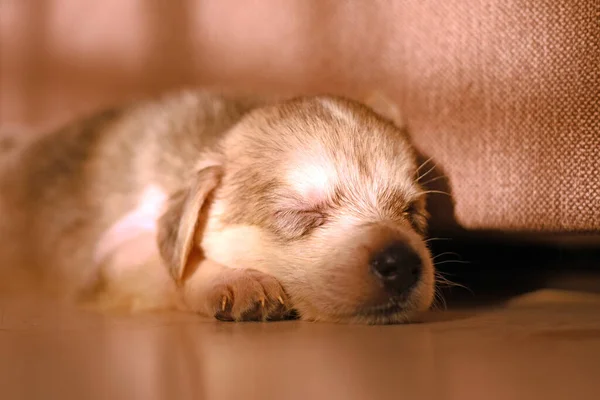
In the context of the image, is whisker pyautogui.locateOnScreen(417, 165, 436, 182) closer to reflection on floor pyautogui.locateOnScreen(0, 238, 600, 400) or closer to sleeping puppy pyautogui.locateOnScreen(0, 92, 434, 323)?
sleeping puppy pyautogui.locateOnScreen(0, 92, 434, 323)

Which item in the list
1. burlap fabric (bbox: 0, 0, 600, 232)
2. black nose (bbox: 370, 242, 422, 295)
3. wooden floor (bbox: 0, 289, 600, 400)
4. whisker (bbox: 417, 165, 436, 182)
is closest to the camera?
wooden floor (bbox: 0, 289, 600, 400)

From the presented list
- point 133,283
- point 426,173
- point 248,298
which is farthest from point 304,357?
point 133,283

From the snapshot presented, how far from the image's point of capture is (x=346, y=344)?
5.39ft

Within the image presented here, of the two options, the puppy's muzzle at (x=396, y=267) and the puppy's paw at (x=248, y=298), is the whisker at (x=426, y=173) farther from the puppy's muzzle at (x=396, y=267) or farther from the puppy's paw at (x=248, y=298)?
the puppy's paw at (x=248, y=298)

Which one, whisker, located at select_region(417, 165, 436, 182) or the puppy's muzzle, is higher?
whisker, located at select_region(417, 165, 436, 182)

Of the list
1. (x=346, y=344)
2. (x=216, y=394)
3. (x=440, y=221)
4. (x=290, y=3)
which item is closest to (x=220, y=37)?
(x=290, y=3)

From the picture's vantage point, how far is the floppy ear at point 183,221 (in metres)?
2.32

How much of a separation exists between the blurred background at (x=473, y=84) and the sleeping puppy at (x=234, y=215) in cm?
24

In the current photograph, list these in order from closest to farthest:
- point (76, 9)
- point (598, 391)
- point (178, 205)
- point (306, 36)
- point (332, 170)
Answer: point (598, 391) < point (332, 170) < point (178, 205) < point (306, 36) < point (76, 9)

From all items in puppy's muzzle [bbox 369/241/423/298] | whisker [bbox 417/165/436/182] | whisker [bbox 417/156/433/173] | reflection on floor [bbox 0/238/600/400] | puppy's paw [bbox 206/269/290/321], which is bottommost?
reflection on floor [bbox 0/238/600/400]

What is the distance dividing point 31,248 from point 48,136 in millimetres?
591

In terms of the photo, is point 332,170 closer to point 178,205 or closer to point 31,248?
point 178,205

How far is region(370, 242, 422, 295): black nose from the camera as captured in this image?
1959mm

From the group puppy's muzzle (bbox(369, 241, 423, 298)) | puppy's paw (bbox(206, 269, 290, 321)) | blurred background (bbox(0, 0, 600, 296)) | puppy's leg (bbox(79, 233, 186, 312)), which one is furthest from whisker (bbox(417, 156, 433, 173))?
puppy's leg (bbox(79, 233, 186, 312))
